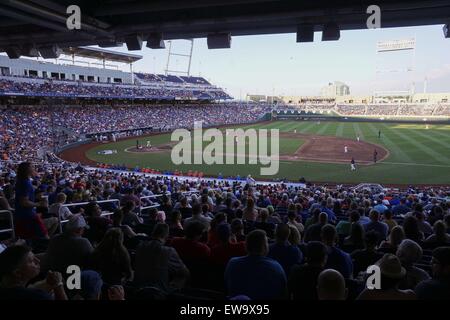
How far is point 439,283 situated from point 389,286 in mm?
504

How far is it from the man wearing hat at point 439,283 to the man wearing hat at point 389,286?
10 cm

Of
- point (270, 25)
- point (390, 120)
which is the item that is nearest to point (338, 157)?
point (270, 25)

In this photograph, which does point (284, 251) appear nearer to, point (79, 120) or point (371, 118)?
point (79, 120)

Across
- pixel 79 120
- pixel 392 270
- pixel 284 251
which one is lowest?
pixel 284 251

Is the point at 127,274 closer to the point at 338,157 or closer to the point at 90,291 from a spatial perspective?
the point at 90,291

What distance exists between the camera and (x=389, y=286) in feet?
11.0

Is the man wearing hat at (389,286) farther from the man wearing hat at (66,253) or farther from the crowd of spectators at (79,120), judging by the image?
the crowd of spectators at (79,120)

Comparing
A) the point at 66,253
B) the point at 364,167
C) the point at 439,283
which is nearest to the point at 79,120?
the point at 364,167

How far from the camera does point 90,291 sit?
11.8 feet

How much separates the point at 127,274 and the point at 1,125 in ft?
144

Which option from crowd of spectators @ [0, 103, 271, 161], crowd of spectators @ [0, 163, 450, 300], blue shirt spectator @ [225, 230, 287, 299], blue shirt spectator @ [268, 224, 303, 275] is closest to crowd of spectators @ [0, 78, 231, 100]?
crowd of spectators @ [0, 103, 271, 161]

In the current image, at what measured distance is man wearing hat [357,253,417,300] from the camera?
128 inches

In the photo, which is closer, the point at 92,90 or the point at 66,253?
the point at 66,253

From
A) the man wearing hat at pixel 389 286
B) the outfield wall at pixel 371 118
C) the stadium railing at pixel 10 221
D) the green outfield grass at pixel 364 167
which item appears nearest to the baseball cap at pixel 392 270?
the man wearing hat at pixel 389 286
